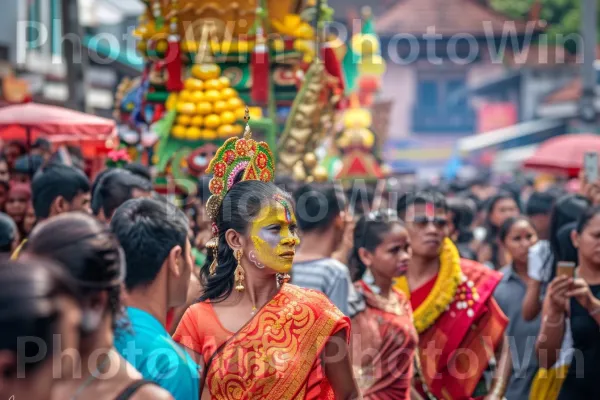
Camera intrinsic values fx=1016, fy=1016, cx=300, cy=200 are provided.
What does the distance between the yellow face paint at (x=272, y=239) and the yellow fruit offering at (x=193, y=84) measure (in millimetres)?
4743

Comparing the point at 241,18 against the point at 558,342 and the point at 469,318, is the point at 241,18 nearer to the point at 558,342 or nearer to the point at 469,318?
the point at 469,318

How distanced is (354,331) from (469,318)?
0.81 metres

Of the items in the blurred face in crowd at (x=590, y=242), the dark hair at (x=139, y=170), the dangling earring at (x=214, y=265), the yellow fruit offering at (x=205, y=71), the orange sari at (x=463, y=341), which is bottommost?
the orange sari at (x=463, y=341)

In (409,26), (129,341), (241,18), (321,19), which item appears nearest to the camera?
(129,341)

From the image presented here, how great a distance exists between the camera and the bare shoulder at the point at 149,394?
2535 mm

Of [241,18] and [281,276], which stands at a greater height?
[241,18]

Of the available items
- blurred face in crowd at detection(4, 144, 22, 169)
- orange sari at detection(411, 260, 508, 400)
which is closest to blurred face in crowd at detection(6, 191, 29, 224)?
orange sari at detection(411, 260, 508, 400)

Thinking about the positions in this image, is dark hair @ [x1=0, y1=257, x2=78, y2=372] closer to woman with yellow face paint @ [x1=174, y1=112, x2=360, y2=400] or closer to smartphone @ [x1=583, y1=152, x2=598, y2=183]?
woman with yellow face paint @ [x1=174, y1=112, x2=360, y2=400]

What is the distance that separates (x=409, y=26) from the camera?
41812 millimetres

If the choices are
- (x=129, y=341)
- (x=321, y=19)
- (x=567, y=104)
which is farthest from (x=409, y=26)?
(x=129, y=341)

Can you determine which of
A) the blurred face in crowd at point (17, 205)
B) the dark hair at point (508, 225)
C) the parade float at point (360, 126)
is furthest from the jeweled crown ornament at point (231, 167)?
the parade float at point (360, 126)

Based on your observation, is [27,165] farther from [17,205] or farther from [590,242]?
[590,242]

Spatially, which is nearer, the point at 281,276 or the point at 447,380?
the point at 281,276

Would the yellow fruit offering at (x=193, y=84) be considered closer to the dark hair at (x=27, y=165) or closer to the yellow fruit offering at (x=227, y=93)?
the yellow fruit offering at (x=227, y=93)
